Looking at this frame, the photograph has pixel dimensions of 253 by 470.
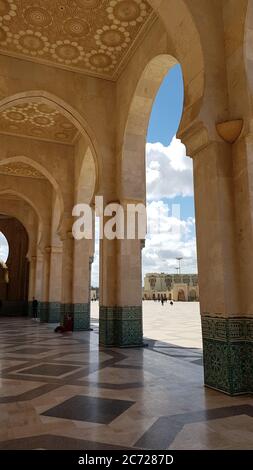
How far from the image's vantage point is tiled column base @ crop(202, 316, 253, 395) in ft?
11.8

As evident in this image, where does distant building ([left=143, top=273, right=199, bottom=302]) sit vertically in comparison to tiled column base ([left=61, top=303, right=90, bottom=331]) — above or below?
above

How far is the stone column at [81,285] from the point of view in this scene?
34.2 ft

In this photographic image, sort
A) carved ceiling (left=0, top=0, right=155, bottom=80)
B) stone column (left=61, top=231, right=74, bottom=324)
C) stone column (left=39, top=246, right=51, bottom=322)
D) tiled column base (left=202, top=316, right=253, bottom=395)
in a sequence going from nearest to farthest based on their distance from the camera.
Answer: tiled column base (left=202, top=316, right=253, bottom=395) < carved ceiling (left=0, top=0, right=155, bottom=80) < stone column (left=61, top=231, right=74, bottom=324) < stone column (left=39, top=246, right=51, bottom=322)

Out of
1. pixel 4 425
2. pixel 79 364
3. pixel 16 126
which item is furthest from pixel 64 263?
pixel 4 425

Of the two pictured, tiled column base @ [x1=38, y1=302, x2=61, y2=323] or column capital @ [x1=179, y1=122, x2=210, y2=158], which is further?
tiled column base @ [x1=38, y1=302, x2=61, y2=323]

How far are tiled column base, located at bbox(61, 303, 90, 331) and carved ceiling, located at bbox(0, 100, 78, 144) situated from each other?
5.32 metres

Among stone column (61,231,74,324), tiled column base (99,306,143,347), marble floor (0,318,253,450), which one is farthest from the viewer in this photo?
stone column (61,231,74,324)

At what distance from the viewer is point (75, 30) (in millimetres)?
6754

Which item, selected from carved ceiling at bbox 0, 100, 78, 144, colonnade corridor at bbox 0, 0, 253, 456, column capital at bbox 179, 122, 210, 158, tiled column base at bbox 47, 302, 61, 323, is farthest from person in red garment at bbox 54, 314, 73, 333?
column capital at bbox 179, 122, 210, 158

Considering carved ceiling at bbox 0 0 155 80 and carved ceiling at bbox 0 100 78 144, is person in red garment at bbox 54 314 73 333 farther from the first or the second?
carved ceiling at bbox 0 0 155 80

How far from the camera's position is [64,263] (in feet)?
35.0

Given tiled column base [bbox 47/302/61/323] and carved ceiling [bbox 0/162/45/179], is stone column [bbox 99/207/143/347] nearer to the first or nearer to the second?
tiled column base [bbox 47/302/61/323]

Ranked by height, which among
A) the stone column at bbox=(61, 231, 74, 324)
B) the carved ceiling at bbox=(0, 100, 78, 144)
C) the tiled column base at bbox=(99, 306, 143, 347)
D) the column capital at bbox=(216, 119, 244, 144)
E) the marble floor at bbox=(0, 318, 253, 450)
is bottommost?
the marble floor at bbox=(0, 318, 253, 450)

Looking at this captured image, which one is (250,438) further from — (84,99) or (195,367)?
(84,99)
